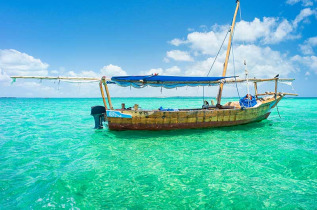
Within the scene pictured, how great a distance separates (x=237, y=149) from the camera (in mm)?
7578

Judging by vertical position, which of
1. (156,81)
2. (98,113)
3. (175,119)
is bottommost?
(175,119)

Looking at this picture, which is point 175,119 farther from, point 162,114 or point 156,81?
point 156,81

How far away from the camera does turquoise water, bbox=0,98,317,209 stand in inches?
160

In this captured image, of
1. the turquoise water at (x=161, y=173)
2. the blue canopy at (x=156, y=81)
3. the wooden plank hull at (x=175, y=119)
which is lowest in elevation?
the turquoise water at (x=161, y=173)

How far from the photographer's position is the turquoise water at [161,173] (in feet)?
13.4

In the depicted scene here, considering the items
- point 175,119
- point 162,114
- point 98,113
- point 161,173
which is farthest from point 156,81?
point 161,173

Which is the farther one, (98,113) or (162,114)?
(98,113)

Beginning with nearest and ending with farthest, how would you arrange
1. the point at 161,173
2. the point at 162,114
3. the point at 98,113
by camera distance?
1. the point at 161,173
2. the point at 162,114
3. the point at 98,113

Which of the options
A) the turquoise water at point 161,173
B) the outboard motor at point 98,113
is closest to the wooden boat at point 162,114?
the outboard motor at point 98,113

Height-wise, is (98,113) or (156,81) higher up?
(156,81)

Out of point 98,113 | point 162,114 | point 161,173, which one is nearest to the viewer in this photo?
point 161,173

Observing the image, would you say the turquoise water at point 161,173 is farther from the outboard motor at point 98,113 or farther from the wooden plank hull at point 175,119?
the outboard motor at point 98,113

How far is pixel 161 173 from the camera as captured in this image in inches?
212

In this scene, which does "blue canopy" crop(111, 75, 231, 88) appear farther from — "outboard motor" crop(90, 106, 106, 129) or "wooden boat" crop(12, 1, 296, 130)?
"outboard motor" crop(90, 106, 106, 129)
